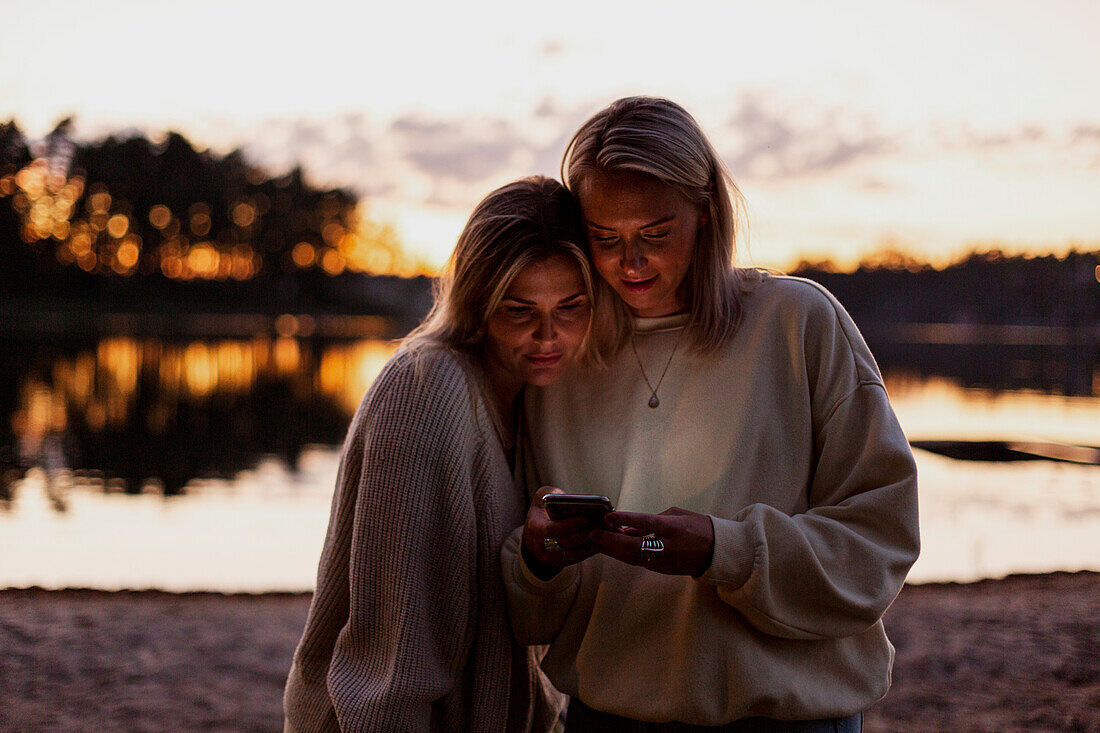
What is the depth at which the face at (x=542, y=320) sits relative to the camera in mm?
2447

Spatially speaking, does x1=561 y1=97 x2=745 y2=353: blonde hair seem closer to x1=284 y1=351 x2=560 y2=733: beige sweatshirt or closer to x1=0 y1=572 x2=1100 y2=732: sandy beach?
x1=284 y1=351 x2=560 y2=733: beige sweatshirt

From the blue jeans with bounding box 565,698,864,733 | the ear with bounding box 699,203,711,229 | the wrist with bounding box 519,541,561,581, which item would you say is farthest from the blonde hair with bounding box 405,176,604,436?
the blue jeans with bounding box 565,698,864,733

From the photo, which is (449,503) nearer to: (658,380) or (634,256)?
(658,380)

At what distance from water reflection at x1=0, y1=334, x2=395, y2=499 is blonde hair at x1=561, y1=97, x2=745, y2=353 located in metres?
14.0

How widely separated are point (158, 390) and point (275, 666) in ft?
83.0

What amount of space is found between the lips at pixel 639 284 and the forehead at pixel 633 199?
5.8 inches

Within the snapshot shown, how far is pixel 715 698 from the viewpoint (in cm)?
208

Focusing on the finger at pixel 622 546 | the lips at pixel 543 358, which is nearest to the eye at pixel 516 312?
the lips at pixel 543 358

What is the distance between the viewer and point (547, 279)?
2445mm

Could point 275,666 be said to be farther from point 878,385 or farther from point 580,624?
point 878,385

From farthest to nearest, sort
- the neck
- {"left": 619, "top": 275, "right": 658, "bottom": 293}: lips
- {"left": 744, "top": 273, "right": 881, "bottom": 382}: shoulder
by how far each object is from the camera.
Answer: the neck
{"left": 619, "top": 275, "right": 658, "bottom": 293}: lips
{"left": 744, "top": 273, "right": 881, "bottom": 382}: shoulder

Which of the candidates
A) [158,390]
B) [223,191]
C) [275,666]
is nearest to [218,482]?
[275,666]

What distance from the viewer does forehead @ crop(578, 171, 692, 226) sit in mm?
2270

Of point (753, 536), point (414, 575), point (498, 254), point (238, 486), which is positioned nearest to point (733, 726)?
point (753, 536)
